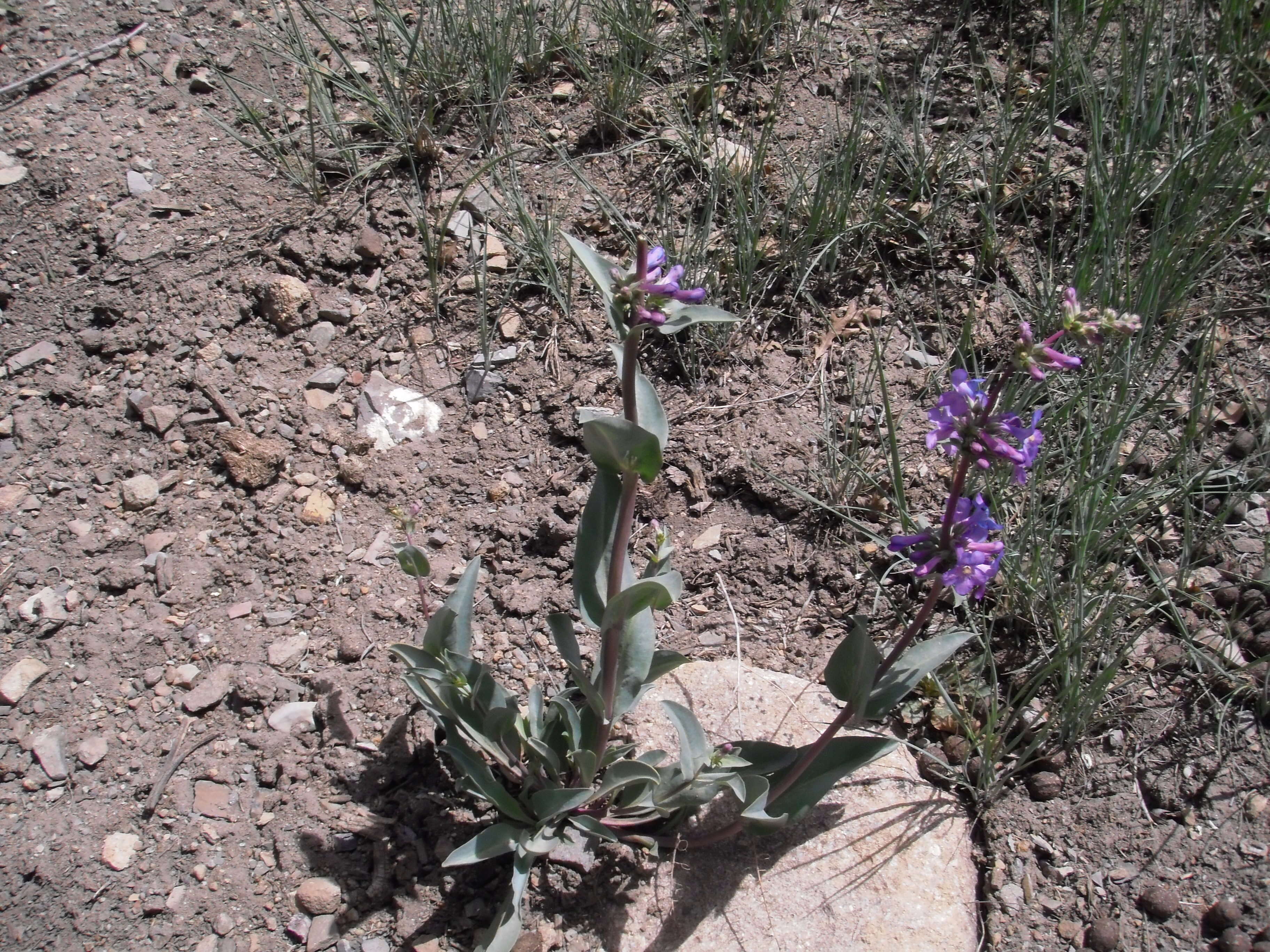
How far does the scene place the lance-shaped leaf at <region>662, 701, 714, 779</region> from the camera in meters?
1.98

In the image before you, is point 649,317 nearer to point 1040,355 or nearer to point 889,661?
point 1040,355

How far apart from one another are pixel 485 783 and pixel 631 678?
39cm

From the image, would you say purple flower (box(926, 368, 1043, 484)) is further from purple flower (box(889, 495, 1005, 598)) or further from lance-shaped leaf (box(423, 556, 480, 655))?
lance-shaped leaf (box(423, 556, 480, 655))

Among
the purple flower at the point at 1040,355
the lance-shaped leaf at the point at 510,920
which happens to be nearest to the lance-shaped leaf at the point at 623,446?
the purple flower at the point at 1040,355

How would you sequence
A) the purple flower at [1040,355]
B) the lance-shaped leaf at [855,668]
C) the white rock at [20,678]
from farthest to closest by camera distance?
the white rock at [20,678] → the lance-shaped leaf at [855,668] → the purple flower at [1040,355]

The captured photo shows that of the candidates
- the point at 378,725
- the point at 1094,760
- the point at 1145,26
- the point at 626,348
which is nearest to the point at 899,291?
the point at 1145,26

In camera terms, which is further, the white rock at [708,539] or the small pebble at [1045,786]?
the white rock at [708,539]

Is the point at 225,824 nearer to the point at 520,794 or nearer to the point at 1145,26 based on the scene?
the point at 520,794

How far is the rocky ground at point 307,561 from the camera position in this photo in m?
2.25

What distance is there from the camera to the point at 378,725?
2496mm

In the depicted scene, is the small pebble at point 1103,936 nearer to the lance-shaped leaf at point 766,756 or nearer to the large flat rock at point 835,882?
the large flat rock at point 835,882

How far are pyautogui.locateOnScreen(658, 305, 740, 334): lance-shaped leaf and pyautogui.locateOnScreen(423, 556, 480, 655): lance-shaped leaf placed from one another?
28.7 inches

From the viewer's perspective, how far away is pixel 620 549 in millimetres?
1892

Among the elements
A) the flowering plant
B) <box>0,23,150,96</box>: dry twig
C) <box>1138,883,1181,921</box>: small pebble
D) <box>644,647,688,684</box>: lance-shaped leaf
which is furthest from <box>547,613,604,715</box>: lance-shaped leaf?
<box>0,23,150,96</box>: dry twig
